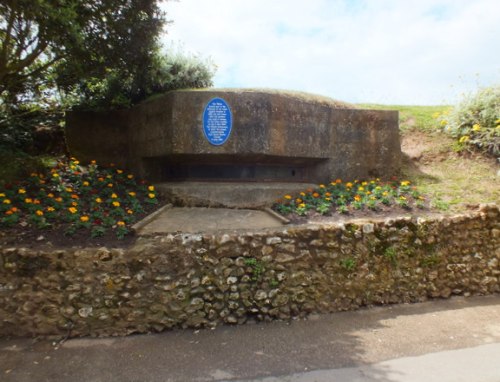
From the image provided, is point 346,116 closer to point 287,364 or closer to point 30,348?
point 287,364

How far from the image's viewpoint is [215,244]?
486 cm

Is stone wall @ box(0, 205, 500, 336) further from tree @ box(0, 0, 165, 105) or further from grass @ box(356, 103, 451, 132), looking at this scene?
grass @ box(356, 103, 451, 132)

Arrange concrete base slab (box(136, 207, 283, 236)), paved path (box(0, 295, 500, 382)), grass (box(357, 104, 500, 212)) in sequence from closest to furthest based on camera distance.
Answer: paved path (box(0, 295, 500, 382)), concrete base slab (box(136, 207, 283, 236)), grass (box(357, 104, 500, 212))

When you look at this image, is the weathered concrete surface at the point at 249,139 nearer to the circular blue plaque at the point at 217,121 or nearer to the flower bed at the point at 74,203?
the circular blue plaque at the point at 217,121

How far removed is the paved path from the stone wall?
0.74ft

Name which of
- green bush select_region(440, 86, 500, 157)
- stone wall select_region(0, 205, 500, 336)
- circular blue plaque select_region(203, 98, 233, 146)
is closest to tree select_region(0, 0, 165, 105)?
circular blue plaque select_region(203, 98, 233, 146)

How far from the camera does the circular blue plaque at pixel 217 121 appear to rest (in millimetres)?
6469

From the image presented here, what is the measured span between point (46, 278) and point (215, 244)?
2.25 m

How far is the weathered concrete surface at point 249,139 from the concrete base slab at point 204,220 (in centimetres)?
110

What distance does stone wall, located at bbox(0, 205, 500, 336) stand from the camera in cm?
455

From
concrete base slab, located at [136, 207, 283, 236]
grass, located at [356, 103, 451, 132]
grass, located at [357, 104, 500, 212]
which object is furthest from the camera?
grass, located at [356, 103, 451, 132]

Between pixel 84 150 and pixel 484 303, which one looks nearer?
pixel 484 303

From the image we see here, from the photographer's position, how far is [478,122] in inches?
346

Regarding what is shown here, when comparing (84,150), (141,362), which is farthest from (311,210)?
(84,150)
